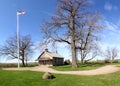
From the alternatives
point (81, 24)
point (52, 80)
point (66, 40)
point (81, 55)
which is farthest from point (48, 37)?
point (81, 55)

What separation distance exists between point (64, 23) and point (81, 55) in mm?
27699

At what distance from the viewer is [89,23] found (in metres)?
39.5

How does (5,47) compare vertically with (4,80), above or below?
above

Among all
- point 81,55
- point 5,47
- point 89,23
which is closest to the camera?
point 89,23

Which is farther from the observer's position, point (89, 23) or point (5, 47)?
point (5, 47)

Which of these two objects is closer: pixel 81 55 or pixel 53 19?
pixel 53 19

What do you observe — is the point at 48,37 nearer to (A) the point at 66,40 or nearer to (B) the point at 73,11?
(A) the point at 66,40

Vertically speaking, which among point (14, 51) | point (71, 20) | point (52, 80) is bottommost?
point (52, 80)

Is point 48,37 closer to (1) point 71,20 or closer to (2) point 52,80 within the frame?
(1) point 71,20

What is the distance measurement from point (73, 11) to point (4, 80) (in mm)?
24379

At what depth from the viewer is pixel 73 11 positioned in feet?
131

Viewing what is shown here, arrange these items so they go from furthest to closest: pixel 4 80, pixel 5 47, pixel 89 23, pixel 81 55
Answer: pixel 5 47 → pixel 81 55 → pixel 89 23 → pixel 4 80

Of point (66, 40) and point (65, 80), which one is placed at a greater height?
point (66, 40)

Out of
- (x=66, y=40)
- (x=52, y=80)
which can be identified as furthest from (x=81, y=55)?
(x=52, y=80)
